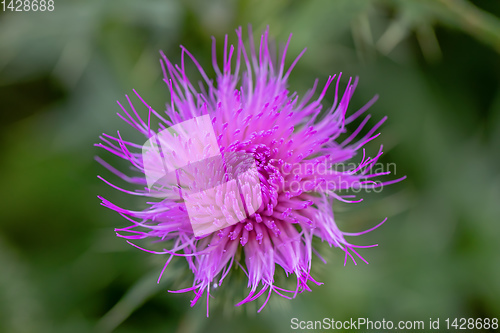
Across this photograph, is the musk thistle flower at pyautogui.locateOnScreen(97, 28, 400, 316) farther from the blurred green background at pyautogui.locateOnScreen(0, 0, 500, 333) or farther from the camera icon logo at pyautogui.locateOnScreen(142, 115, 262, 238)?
the blurred green background at pyautogui.locateOnScreen(0, 0, 500, 333)

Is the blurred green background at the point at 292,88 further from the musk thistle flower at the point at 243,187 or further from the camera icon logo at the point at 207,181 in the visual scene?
the camera icon logo at the point at 207,181

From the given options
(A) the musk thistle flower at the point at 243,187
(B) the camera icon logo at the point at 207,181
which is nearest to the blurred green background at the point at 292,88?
(A) the musk thistle flower at the point at 243,187

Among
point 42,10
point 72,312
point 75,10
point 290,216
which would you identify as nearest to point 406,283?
point 290,216

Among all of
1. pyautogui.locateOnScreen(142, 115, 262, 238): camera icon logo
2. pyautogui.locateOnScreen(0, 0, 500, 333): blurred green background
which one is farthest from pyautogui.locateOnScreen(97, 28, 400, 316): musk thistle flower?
pyautogui.locateOnScreen(0, 0, 500, 333): blurred green background

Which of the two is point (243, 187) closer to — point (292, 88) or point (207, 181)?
point (207, 181)

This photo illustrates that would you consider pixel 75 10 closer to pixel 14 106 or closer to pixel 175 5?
pixel 175 5
